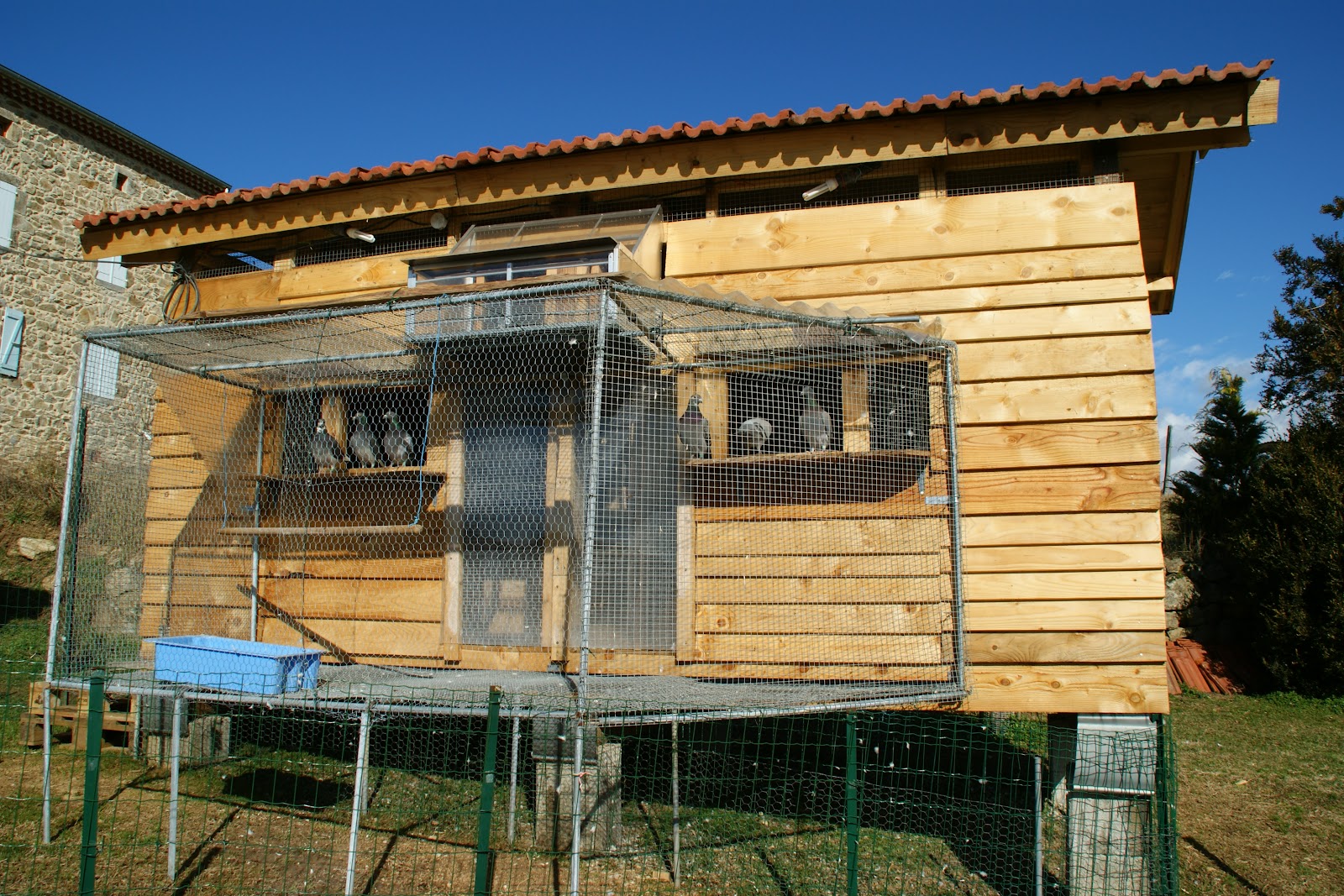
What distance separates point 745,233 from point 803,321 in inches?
50.5

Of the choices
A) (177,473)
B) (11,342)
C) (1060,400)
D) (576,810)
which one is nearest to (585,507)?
(576,810)

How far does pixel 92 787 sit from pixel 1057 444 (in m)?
5.06

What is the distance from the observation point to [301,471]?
6.20 m

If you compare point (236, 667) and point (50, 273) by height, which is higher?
point (50, 273)

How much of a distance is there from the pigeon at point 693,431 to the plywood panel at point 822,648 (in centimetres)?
112

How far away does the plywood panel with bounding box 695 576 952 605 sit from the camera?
4.95m

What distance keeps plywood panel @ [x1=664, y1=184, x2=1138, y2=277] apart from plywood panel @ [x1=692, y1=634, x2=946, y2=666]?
91.2 inches

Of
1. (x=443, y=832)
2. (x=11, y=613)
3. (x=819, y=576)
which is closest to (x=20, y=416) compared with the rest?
(x=11, y=613)

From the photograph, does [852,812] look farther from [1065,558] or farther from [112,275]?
[112,275]

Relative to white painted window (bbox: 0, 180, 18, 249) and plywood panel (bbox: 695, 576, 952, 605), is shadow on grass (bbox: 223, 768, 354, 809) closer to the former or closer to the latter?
plywood panel (bbox: 695, 576, 952, 605)

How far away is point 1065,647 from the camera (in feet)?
15.8

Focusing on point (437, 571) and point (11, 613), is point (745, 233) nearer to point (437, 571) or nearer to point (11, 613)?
point (437, 571)

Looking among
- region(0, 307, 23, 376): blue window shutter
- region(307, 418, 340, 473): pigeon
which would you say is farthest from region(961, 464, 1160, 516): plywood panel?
region(0, 307, 23, 376): blue window shutter

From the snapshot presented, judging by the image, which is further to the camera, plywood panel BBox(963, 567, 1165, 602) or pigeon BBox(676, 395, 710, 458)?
pigeon BBox(676, 395, 710, 458)
